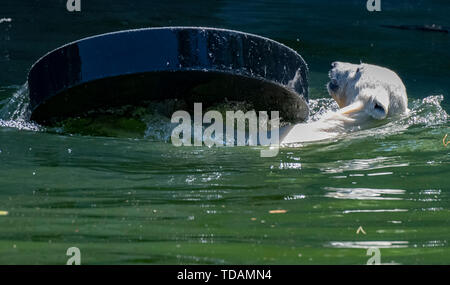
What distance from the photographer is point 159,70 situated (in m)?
4.76

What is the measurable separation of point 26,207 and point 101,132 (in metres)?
2.18

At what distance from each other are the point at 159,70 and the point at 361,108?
191cm

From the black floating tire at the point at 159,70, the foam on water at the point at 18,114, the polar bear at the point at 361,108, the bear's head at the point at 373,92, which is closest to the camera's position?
the black floating tire at the point at 159,70

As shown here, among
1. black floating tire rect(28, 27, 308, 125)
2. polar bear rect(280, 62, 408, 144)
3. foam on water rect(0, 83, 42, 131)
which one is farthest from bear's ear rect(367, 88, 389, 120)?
foam on water rect(0, 83, 42, 131)

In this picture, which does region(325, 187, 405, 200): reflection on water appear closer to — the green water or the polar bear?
the green water

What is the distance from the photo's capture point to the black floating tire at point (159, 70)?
4.77 meters

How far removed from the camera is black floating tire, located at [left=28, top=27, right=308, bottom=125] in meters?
4.77

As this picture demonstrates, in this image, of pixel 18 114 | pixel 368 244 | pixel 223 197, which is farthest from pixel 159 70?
pixel 368 244

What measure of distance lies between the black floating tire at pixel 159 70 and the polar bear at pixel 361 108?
1.69 feet

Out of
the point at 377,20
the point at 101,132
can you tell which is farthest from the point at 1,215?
the point at 377,20

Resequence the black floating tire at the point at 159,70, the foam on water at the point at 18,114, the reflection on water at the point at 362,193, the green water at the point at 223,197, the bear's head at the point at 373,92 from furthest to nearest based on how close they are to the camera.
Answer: the bear's head at the point at 373,92 < the foam on water at the point at 18,114 < the black floating tire at the point at 159,70 < the reflection on water at the point at 362,193 < the green water at the point at 223,197

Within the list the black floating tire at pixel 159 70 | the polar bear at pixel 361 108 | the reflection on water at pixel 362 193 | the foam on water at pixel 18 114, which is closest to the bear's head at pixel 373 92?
the polar bear at pixel 361 108

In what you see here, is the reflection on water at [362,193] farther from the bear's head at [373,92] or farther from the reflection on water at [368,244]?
the bear's head at [373,92]

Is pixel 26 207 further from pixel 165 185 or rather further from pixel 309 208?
pixel 309 208
